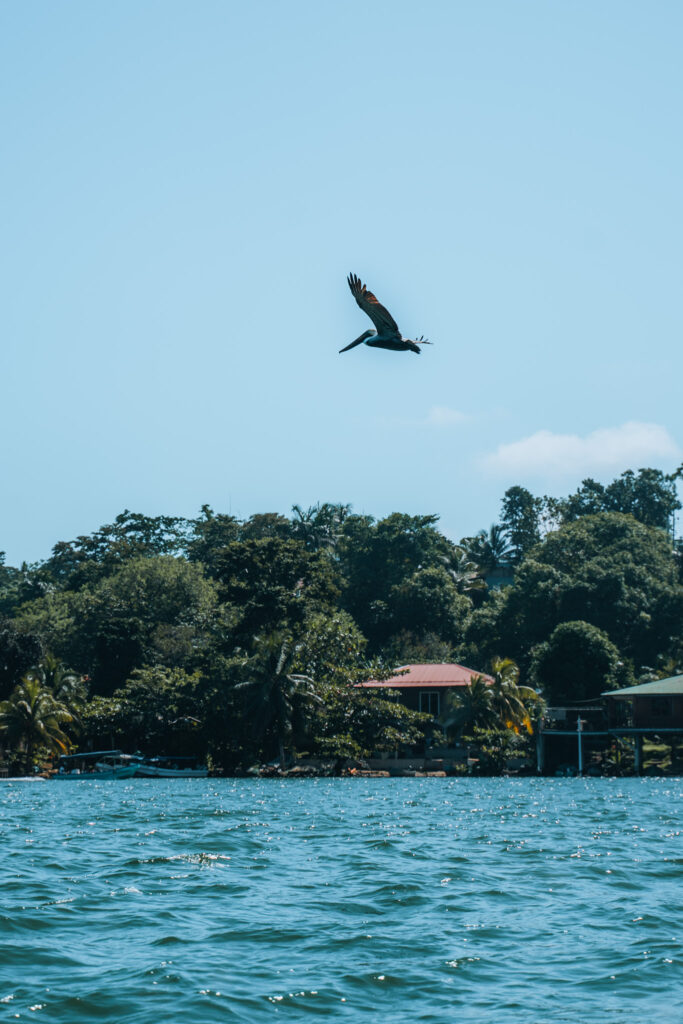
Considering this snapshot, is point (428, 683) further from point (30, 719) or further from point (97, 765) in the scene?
point (30, 719)

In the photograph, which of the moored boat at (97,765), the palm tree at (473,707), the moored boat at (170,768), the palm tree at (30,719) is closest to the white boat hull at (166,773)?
the moored boat at (170,768)

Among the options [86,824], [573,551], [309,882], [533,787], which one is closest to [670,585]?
[573,551]

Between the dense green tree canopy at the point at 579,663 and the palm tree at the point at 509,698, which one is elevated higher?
the dense green tree canopy at the point at 579,663

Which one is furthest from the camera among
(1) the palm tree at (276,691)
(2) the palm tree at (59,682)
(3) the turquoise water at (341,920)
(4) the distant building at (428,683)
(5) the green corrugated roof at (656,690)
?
(4) the distant building at (428,683)

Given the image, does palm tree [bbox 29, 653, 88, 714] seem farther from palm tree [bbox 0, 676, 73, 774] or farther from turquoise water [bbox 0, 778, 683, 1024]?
turquoise water [bbox 0, 778, 683, 1024]

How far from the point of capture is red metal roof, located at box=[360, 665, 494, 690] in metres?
69.6

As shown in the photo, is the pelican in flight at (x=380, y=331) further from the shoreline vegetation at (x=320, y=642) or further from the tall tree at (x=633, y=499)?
the tall tree at (x=633, y=499)

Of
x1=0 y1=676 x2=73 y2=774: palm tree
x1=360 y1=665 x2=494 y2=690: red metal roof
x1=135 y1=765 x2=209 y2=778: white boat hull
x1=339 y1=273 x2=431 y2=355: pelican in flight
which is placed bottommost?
x1=135 y1=765 x2=209 y2=778: white boat hull

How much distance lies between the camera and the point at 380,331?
1349cm

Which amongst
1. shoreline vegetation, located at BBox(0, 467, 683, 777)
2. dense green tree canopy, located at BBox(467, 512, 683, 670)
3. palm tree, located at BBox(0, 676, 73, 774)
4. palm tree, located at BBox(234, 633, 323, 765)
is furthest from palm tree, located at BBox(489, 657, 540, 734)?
palm tree, located at BBox(0, 676, 73, 774)

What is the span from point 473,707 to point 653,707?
9279 millimetres

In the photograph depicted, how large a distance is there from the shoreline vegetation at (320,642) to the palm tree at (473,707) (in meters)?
0.10

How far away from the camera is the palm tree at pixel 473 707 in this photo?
64.2m

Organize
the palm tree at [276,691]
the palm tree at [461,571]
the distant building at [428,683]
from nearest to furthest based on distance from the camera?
the palm tree at [276,691] < the distant building at [428,683] < the palm tree at [461,571]
